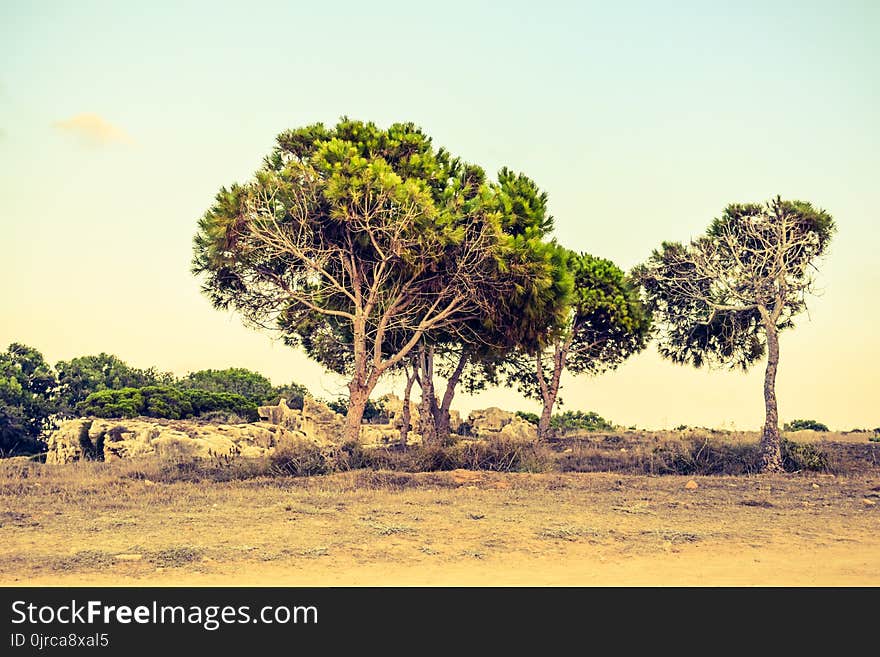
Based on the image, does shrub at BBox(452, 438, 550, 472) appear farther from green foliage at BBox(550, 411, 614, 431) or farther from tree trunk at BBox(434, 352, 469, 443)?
green foliage at BBox(550, 411, 614, 431)

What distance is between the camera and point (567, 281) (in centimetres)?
3111

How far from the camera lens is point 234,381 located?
206ft

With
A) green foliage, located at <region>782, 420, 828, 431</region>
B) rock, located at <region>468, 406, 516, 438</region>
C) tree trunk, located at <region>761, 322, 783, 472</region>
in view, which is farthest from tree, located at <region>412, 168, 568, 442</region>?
green foliage, located at <region>782, 420, 828, 431</region>

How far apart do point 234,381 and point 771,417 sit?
4342cm

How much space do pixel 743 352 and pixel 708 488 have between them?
1569cm

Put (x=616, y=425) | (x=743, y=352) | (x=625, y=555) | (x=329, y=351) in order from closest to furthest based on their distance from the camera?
(x=625, y=555) → (x=743, y=352) → (x=329, y=351) → (x=616, y=425)

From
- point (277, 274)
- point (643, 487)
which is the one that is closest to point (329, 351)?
point (277, 274)

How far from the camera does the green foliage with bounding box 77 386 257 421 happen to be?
114 ft

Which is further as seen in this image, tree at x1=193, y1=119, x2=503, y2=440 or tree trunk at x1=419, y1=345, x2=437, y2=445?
tree trunk at x1=419, y1=345, x2=437, y2=445

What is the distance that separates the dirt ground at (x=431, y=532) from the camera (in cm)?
1059

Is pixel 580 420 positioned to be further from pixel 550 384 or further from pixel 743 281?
pixel 743 281

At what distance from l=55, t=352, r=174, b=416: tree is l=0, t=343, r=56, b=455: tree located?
69 cm

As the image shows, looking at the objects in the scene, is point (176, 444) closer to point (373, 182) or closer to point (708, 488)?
point (373, 182)

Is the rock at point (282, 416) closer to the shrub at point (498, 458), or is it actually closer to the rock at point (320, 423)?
the rock at point (320, 423)
